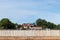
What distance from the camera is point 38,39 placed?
29250mm

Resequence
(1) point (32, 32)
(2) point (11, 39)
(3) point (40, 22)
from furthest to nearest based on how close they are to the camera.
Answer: (3) point (40, 22) → (1) point (32, 32) → (2) point (11, 39)

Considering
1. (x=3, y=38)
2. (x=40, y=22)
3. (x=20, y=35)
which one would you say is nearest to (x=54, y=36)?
(x=20, y=35)

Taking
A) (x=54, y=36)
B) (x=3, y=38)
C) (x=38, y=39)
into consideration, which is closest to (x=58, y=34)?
(x=54, y=36)

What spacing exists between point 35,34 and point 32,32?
0.58 metres

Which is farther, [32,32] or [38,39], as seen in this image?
[32,32]

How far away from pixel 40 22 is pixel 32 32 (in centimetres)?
6907

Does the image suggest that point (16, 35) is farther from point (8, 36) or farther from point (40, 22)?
point (40, 22)

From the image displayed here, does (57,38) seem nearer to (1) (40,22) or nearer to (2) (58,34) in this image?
(2) (58,34)

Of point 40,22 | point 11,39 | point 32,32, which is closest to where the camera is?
point 11,39

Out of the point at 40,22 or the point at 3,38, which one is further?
the point at 40,22

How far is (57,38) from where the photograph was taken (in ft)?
97.4

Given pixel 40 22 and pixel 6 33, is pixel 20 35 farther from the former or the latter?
pixel 40 22

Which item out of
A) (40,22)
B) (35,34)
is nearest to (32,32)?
(35,34)

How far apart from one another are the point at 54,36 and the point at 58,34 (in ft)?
1.95
